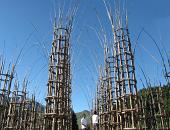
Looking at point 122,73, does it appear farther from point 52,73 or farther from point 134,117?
point 52,73

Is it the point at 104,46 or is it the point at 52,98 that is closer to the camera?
the point at 52,98

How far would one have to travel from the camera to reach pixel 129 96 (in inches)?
453

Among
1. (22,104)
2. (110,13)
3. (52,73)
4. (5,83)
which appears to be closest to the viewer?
(52,73)

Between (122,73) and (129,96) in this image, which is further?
(122,73)

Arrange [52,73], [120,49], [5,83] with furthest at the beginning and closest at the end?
1. [5,83]
2. [120,49]
3. [52,73]

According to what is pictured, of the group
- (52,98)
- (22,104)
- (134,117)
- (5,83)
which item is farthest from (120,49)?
(22,104)

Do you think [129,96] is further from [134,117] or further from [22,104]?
[22,104]

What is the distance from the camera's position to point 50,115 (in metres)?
10.8

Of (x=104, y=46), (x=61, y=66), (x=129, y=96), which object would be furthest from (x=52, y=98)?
(x=104, y=46)

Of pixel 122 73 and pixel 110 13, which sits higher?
pixel 110 13

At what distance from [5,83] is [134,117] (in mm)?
8365

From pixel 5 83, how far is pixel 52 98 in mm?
5333

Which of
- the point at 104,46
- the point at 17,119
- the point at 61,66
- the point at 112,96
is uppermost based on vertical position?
the point at 104,46

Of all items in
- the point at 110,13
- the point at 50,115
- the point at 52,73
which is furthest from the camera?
the point at 110,13
